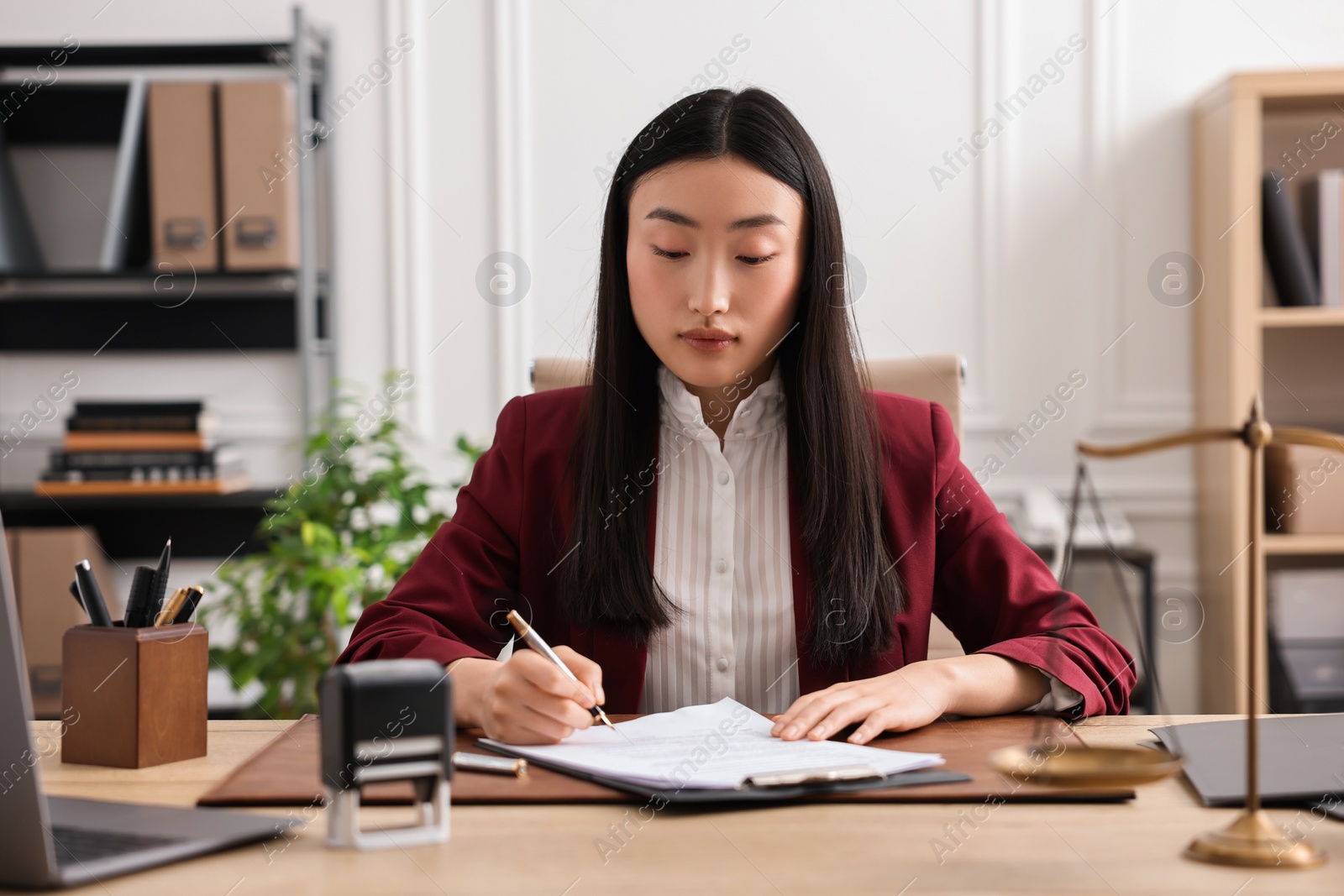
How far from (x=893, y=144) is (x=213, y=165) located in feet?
5.44

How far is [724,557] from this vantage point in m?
1.34

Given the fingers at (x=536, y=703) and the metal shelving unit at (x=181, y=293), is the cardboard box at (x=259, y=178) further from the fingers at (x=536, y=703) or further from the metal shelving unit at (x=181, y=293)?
the fingers at (x=536, y=703)

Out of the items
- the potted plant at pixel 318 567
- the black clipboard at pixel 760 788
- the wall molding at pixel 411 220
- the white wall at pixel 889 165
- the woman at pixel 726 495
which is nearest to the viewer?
the black clipboard at pixel 760 788

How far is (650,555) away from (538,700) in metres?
0.40

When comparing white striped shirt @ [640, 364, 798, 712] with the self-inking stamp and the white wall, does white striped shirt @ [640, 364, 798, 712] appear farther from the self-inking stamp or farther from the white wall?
the white wall

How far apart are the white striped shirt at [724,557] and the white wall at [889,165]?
1.50 metres

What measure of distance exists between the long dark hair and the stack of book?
1.69 meters

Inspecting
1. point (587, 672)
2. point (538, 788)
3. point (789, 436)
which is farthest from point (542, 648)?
point (789, 436)

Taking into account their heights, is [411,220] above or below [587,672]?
above

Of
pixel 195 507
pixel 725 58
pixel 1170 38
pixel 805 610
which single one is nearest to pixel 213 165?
pixel 195 507

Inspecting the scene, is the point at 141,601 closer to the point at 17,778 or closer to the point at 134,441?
the point at 17,778

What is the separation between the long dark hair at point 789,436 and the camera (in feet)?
4.20

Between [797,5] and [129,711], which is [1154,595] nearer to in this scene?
[797,5]

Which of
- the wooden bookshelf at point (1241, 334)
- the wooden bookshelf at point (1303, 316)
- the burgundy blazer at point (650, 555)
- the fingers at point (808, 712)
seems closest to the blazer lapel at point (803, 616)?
the burgundy blazer at point (650, 555)
